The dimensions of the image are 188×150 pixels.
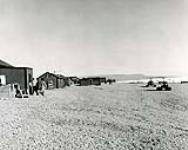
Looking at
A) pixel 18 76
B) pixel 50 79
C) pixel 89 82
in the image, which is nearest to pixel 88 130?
pixel 18 76

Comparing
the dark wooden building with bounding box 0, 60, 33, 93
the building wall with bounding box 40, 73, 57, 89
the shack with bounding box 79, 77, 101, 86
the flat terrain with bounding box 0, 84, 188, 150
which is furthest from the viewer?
the shack with bounding box 79, 77, 101, 86

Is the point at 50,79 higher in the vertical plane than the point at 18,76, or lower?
lower

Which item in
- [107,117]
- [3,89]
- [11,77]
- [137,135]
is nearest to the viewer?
[137,135]

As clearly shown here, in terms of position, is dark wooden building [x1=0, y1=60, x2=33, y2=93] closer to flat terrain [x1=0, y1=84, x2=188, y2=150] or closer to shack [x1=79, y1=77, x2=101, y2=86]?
flat terrain [x1=0, y1=84, x2=188, y2=150]

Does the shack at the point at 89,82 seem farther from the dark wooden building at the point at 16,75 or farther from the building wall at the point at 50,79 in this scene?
the dark wooden building at the point at 16,75

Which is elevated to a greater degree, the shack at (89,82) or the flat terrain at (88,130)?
the shack at (89,82)

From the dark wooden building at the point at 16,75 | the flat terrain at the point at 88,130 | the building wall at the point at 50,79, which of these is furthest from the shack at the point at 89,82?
the flat terrain at the point at 88,130

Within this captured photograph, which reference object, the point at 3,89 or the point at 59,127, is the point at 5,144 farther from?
the point at 3,89

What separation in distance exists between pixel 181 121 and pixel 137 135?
203 inches

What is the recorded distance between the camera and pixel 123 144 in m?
11.3

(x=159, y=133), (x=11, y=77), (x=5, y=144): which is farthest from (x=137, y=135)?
(x=11, y=77)

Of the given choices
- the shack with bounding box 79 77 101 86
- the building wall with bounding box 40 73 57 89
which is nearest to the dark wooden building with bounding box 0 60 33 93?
the building wall with bounding box 40 73 57 89

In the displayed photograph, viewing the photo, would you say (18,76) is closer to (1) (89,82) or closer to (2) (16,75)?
(2) (16,75)

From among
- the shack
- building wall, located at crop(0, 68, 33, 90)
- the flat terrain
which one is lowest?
the flat terrain
